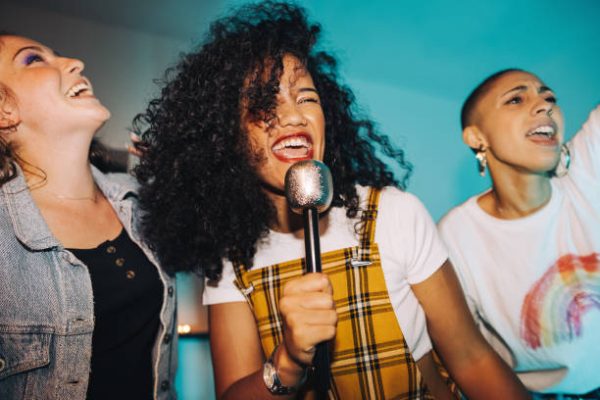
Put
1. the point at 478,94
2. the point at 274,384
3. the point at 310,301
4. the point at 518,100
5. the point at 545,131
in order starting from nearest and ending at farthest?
1. the point at 310,301
2. the point at 274,384
3. the point at 545,131
4. the point at 518,100
5. the point at 478,94

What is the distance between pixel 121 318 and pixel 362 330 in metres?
0.92

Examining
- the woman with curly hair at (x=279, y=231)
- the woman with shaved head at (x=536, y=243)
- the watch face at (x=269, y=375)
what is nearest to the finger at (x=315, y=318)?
the woman with curly hair at (x=279, y=231)

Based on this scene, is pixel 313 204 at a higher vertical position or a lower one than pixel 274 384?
higher

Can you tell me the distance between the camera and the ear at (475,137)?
213 centimetres

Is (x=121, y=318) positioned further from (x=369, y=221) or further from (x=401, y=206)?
(x=401, y=206)

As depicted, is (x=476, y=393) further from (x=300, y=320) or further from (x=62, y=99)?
(x=62, y=99)

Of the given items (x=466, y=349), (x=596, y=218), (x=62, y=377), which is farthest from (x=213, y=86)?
(x=596, y=218)

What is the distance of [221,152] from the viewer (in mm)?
1538

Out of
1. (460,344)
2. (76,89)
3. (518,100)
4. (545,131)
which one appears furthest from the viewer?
(518,100)

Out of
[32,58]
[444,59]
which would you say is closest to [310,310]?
[32,58]

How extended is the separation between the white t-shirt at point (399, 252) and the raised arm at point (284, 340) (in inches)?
3.6

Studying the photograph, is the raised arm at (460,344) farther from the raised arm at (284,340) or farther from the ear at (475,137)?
the ear at (475,137)

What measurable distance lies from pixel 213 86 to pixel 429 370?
134 centimetres

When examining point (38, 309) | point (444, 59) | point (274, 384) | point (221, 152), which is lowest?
point (274, 384)
